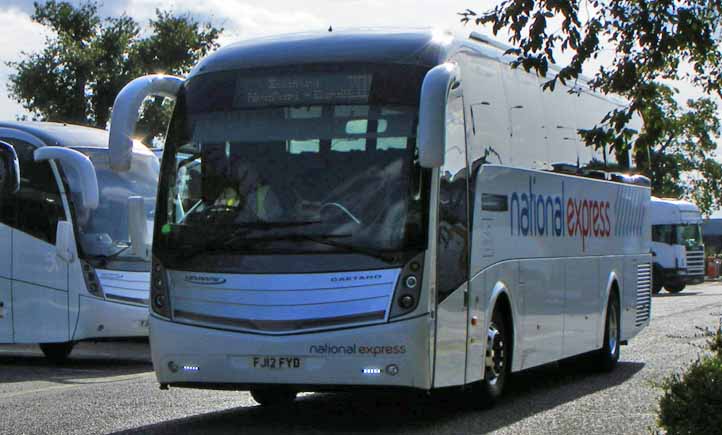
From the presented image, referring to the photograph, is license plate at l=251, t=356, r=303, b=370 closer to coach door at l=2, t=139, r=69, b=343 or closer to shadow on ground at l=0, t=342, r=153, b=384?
shadow on ground at l=0, t=342, r=153, b=384

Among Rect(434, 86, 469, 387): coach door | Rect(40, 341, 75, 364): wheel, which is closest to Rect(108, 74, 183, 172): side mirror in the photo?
Rect(434, 86, 469, 387): coach door

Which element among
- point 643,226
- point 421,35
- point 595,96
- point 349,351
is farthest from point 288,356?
point 643,226

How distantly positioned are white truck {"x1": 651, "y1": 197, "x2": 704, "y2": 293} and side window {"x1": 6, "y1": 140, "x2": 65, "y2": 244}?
119ft

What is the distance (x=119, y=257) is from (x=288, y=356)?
348 inches

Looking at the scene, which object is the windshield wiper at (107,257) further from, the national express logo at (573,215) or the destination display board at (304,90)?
the destination display board at (304,90)

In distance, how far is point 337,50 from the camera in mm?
11125

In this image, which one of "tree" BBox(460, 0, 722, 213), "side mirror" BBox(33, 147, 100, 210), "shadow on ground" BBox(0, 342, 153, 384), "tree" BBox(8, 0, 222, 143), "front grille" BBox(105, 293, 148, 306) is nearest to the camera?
"tree" BBox(460, 0, 722, 213)

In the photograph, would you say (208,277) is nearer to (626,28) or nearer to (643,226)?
(626,28)

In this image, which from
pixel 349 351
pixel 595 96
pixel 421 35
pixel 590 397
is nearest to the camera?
pixel 349 351

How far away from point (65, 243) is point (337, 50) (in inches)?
324

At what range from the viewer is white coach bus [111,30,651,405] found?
33.8 ft

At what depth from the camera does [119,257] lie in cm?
1870

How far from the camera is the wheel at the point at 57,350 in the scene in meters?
19.5

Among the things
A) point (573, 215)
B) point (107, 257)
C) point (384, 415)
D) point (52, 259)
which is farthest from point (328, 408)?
point (52, 259)
